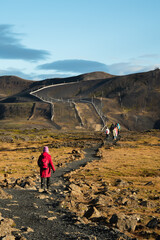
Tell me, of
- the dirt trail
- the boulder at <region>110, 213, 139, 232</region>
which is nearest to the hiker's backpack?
the dirt trail

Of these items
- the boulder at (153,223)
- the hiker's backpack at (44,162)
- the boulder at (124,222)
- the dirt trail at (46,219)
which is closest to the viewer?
the dirt trail at (46,219)

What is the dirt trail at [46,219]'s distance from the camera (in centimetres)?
1041

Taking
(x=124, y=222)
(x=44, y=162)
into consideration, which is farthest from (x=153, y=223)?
(x=44, y=162)

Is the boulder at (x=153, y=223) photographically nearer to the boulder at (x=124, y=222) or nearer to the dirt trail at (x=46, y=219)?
the boulder at (x=124, y=222)

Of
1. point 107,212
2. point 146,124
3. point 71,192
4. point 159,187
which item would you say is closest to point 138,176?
point 159,187

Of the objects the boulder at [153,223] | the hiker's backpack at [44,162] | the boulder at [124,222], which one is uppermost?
the hiker's backpack at [44,162]

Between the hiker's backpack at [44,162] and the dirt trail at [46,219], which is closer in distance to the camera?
the dirt trail at [46,219]

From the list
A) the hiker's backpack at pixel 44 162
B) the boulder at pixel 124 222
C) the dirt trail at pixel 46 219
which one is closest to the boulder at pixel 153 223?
the boulder at pixel 124 222

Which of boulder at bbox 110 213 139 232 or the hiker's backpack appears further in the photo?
the hiker's backpack

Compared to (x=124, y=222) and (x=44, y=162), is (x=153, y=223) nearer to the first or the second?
(x=124, y=222)

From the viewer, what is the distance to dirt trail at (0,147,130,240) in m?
10.4

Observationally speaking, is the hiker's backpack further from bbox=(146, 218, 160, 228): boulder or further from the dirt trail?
bbox=(146, 218, 160, 228): boulder

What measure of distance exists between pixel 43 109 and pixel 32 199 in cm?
13872

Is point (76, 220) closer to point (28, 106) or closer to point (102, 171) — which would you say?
point (102, 171)
